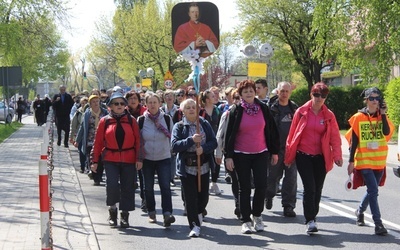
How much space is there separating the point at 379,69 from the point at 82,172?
15969mm

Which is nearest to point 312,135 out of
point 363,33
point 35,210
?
point 35,210

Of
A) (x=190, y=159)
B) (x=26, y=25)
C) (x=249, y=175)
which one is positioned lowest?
(x=249, y=175)

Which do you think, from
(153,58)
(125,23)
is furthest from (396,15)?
(125,23)

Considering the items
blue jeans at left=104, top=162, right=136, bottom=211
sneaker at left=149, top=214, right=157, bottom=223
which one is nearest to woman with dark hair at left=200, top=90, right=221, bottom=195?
sneaker at left=149, top=214, right=157, bottom=223

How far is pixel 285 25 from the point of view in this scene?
46344mm

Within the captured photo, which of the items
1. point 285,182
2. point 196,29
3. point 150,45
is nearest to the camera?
point 285,182

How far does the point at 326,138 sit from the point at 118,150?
2616mm

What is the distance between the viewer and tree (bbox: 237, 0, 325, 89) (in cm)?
4566

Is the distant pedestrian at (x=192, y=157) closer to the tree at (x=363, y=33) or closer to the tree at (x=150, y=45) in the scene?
the tree at (x=363, y=33)

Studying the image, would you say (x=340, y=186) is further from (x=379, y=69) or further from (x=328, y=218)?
(x=379, y=69)

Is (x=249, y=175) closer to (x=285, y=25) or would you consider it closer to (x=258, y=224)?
(x=258, y=224)

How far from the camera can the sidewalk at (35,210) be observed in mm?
8305

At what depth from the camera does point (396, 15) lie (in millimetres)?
25953

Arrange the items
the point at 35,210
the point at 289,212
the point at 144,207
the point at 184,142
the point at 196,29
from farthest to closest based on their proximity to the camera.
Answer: the point at 144,207 → the point at 35,210 → the point at 196,29 → the point at 289,212 → the point at 184,142
